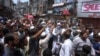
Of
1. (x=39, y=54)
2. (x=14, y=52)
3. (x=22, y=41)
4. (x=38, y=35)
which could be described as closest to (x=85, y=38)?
(x=38, y=35)

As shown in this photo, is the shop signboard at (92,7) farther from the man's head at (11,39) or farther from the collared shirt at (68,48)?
the man's head at (11,39)

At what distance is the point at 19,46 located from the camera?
581 centimetres

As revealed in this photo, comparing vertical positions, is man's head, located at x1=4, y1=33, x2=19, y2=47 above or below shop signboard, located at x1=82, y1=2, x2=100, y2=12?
above

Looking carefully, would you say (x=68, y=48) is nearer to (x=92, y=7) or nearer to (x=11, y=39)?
(x=11, y=39)

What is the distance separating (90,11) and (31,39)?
22.0 meters

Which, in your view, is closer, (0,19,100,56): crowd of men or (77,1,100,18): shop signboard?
(0,19,100,56): crowd of men

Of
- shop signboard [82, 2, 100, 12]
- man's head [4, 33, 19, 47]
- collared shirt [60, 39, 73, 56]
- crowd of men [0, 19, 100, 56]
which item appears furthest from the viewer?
shop signboard [82, 2, 100, 12]

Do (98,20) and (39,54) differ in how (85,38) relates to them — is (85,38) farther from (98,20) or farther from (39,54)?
(98,20)

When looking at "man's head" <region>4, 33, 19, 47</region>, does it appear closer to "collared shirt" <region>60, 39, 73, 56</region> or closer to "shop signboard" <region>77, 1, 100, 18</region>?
"collared shirt" <region>60, 39, 73, 56</region>

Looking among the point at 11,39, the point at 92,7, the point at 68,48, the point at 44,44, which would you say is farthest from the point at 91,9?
the point at 11,39

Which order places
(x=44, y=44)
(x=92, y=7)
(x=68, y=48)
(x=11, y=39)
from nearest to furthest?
(x=11, y=39) → (x=68, y=48) → (x=44, y=44) → (x=92, y=7)

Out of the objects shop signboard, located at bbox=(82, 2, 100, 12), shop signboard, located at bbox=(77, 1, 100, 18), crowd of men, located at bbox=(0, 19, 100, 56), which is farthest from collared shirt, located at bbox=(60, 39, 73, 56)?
shop signboard, located at bbox=(82, 2, 100, 12)

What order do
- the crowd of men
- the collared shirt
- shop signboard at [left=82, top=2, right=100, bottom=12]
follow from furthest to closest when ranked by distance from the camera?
1. shop signboard at [left=82, top=2, right=100, bottom=12]
2. the collared shirt
3. the crowd of men

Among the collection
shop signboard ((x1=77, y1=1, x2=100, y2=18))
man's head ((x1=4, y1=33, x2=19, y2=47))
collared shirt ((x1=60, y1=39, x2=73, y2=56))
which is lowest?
shop signboard ((x1=77, y1=1, x2=100, y2=18))
